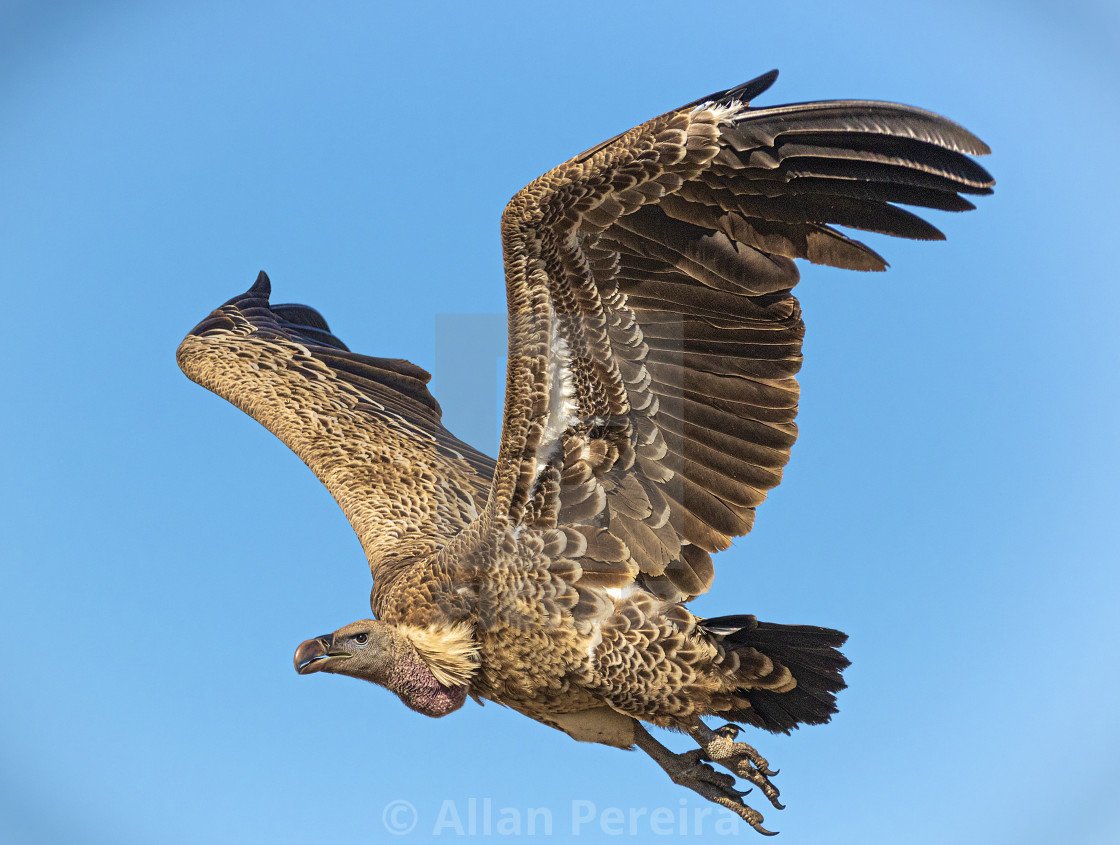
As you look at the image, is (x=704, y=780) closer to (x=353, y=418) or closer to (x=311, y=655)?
(x=311, y=655)

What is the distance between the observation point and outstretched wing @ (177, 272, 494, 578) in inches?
441

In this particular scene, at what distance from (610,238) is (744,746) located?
12.0 feet

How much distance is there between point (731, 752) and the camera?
30.4ft

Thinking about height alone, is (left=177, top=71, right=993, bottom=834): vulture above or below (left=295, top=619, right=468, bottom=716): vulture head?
above

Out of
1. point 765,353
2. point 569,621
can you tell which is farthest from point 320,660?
point 765,353

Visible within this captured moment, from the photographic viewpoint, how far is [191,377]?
13.1 m

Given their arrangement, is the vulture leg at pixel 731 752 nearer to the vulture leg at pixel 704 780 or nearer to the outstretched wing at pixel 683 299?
the vulture leg at pixel 704 780

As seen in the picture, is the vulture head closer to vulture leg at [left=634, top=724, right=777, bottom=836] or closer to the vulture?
the vulture

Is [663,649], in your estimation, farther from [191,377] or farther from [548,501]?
[191,377]

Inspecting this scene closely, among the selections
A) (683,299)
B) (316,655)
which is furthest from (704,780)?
(683,299)

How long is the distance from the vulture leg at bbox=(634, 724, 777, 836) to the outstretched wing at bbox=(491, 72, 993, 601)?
1358mm

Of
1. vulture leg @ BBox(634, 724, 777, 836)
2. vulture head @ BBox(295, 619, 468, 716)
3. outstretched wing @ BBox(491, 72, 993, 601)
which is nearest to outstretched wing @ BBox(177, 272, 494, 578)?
vulture head @ BBox(295, 619, 468, 716)

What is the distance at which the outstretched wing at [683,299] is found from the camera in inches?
291

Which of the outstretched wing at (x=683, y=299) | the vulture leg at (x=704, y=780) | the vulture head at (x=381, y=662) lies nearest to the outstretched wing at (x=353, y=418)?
the vulture head at (x=381, y=662)
